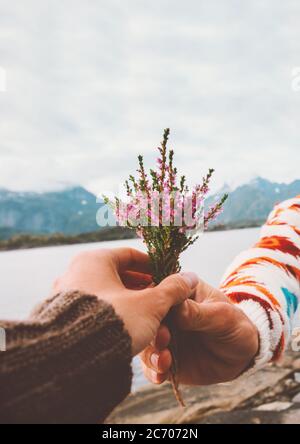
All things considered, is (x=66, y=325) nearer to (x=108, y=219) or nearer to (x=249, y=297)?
(x=108, y=219)

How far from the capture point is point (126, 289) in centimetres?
232

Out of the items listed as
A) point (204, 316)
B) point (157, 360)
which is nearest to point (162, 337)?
point (157, 360)

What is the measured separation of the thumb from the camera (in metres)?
2.28

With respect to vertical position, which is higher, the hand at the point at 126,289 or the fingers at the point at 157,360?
the hand at the point at 126,289

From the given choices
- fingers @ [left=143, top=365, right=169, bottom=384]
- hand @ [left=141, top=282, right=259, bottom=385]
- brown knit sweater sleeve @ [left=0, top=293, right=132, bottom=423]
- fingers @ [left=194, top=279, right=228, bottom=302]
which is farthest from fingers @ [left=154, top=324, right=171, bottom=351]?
brown knit sweater sleeve @ [left=0, top=293, right=132, bottom=423]

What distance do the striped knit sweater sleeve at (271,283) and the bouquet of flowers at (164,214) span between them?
2.54 feet

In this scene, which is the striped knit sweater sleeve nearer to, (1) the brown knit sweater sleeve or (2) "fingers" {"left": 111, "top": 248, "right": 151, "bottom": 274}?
(2) "fingers" {"left": 111, "top": 248, "right": 151, "bottom": 274}

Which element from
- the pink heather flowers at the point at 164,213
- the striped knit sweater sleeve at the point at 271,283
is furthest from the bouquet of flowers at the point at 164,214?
the striped knit sweater sleeve at the point at 271,283

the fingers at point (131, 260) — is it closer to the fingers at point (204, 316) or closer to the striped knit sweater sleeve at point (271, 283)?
the fingers at point (204, 316)

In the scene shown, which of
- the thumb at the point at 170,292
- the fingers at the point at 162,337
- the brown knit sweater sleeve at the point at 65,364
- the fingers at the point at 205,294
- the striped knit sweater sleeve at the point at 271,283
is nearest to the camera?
the brown knit sweater sleeve at the point at 65,364

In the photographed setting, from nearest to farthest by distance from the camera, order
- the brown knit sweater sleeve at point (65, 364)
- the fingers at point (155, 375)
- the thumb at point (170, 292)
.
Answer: the brown knit sweater sleeve at point (65, 364), the thumb at point (170, 292), the fingers at point (155, 375)

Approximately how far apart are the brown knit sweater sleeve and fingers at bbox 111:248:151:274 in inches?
31.5

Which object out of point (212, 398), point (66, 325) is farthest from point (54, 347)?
point (212, 398)

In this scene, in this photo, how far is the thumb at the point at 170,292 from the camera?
89.7 inches
